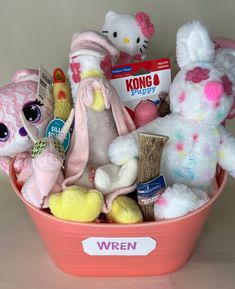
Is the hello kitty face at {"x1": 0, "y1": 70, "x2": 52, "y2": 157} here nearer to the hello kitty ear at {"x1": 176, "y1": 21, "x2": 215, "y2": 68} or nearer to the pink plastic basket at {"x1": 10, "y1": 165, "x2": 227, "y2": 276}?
the pink plastic basket at {"x1": 10, "y1": 165, "x2": 227, "y2": 276}

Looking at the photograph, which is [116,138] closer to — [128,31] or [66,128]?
[66,128]

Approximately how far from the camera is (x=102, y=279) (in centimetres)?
84

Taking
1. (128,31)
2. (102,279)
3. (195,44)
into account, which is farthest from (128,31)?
(102,279)

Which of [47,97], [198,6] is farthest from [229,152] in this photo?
[198,6]

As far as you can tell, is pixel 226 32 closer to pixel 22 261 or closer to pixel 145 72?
pixel 145 72

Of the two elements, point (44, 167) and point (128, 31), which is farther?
point (128, 31)

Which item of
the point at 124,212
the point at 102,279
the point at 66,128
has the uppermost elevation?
the point at 66,128

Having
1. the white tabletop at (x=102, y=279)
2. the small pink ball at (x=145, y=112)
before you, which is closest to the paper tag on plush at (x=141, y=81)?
the small pink ball at (x=145, y=112)

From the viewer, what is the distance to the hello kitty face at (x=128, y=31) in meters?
0.87

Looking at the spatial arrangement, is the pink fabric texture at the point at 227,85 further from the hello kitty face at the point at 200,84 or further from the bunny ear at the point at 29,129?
the bunny ear at the point at 29,129

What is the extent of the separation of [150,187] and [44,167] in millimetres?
147

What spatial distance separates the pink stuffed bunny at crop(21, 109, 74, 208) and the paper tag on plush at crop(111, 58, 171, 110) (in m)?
0.11

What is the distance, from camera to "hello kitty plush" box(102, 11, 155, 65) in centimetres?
87

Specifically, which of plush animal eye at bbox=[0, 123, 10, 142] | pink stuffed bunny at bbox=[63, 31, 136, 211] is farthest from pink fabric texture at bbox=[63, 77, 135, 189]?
plush animal eye at bbox=[0, 123, 10, 142]
